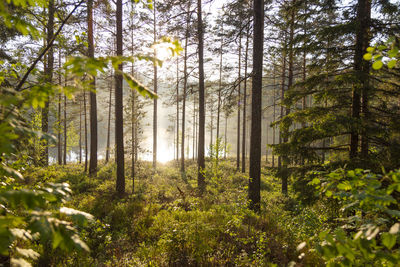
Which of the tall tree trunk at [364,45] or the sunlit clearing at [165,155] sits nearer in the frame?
the tall tree trunk at [364,45]

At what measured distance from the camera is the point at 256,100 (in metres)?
6.93

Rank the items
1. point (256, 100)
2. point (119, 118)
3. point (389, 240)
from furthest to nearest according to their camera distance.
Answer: point (119, 118) → point (256, 100) → point (389, 240)

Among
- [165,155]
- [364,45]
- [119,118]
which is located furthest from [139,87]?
[165,155]

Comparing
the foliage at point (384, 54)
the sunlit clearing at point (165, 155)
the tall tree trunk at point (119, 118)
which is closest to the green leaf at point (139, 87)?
the foliage at point (384, 54)

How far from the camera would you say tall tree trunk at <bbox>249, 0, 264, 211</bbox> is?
21.9 feet

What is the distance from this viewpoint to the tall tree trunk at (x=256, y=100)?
6.68 metres

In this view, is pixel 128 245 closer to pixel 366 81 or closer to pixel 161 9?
pixel 366 81

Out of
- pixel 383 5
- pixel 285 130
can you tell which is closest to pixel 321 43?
pixel 383 5

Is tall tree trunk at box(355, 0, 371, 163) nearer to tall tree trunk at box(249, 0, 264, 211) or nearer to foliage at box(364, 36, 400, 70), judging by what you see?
tall tree trunk at box(249, 0, 264, 211)

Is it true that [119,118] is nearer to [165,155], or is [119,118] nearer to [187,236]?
[187,236]

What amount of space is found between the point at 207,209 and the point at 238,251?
9.75 feet

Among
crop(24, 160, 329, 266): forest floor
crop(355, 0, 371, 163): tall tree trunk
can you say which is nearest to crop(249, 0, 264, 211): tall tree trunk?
crop(24, 160, 329, 266): forest floor

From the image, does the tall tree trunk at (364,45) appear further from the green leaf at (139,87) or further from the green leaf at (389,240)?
the green leaf at (139,87)

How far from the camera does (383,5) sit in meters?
4.55
